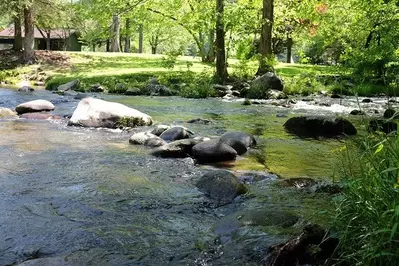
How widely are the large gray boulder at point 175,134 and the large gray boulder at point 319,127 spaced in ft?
8.27

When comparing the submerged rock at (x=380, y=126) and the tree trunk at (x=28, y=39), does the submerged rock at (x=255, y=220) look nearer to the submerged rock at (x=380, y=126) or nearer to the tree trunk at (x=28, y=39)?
the submerged rock at (x=380, y=126)

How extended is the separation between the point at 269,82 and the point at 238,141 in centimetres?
1043

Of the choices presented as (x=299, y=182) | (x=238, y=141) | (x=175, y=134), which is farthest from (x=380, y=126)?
(x=175, y=134)

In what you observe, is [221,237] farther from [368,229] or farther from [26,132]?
[26,132]

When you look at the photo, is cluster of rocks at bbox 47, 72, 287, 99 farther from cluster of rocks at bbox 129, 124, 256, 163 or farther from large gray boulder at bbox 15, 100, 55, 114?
cluster of rocks at bbox 129, 124, 256, 163

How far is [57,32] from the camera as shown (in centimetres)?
5194

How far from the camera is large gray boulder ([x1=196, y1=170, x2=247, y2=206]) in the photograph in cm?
513

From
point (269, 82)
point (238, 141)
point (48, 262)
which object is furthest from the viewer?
point (269, 82)

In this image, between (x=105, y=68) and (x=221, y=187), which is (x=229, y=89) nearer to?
(x=105, y=68)

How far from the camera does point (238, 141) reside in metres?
7.62

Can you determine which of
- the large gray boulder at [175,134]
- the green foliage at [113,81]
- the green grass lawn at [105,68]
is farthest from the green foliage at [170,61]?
the large gray boulder at [175,134]

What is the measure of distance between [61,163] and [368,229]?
489cm

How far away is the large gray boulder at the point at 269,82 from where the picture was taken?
56.9 feet

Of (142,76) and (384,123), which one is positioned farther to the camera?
(142,76)
